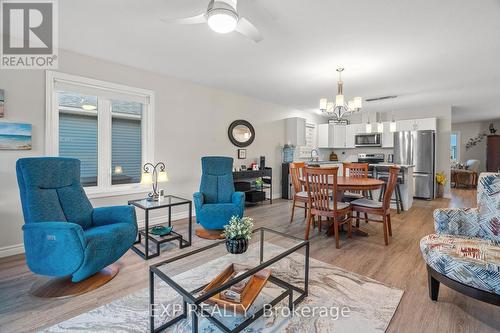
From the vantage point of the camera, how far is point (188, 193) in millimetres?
4289

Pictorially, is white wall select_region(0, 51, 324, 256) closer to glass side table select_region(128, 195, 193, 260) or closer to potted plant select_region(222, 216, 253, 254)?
glass side table select_region(128, 195, 193, 260)

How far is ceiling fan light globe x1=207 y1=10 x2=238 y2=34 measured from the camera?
1.62 meters

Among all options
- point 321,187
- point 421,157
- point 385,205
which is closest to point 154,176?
point 321,187

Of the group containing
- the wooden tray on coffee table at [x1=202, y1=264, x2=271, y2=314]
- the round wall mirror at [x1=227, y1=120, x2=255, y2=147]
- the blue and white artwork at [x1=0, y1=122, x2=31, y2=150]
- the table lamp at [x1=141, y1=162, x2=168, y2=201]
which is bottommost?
the wooden tray on coffee table at [x1=202, y1=264, x2=271, y2=314]

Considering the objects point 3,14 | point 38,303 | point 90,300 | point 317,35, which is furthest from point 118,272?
point 317,35

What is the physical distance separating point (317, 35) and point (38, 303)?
3.52 meters

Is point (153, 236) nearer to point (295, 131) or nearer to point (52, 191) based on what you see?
point (52, 191)

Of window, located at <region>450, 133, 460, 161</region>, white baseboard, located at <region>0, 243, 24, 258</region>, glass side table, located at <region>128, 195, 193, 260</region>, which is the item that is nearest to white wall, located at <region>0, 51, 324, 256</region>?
white baseboard, located at <region>0, 243, 24, 258</region>

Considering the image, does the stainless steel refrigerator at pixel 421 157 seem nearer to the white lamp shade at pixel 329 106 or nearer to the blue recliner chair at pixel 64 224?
the white lamp shade at pixel 329 106

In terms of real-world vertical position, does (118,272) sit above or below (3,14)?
below

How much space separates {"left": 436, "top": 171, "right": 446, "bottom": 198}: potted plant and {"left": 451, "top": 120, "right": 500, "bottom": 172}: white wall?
14.7 feet

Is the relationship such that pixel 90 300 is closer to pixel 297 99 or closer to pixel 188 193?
pixel 188 193

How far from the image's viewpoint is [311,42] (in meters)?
2.76

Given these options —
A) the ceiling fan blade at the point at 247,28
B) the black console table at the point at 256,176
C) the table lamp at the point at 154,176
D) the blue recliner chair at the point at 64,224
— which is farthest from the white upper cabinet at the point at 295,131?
the blue recliner chair at the point at 64,224
